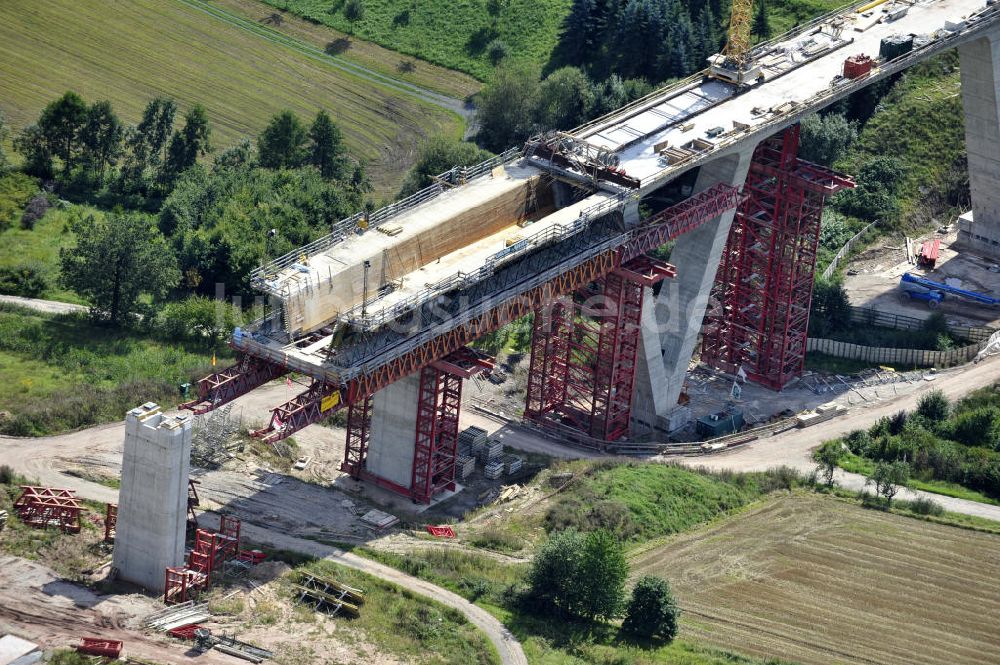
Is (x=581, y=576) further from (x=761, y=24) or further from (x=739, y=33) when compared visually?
(x=761, y=24)

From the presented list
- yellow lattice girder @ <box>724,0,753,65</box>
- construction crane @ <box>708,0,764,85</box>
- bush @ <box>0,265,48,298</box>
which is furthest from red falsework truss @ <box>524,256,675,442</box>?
bush @ <box>0,265,48,298</box>

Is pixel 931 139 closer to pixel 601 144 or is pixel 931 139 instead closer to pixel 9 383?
pixel 601 144

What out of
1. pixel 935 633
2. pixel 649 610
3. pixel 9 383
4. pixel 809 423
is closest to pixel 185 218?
pixel 9 383

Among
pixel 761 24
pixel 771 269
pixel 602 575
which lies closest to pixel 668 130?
pixel 771 269

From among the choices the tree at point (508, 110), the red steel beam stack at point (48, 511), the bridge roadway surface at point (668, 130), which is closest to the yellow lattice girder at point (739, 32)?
the bridge roadway surface at point (668, 130)

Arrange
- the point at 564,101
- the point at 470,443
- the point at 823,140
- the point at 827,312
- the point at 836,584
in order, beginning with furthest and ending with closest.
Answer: the point at 564,101, the point at 823,140, the point at 827,312, the point at 470,443, the point at 836,584

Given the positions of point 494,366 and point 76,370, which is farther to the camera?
point 76,370

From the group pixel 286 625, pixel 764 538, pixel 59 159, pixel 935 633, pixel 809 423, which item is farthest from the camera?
pixel 59 159
